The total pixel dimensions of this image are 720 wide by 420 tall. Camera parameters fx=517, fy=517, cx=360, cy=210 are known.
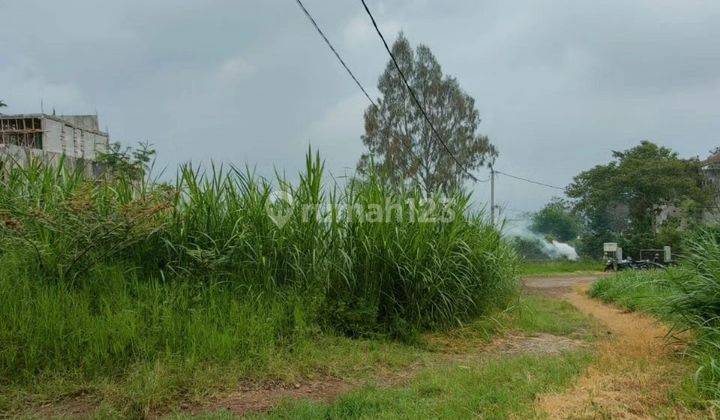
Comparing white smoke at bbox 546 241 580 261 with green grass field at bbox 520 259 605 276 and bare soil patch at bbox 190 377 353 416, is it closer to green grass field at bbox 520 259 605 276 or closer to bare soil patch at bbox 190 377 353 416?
green grass field at bbox 520 259 605 276

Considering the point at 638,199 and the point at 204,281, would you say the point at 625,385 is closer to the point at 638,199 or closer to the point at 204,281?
the point at 204,281

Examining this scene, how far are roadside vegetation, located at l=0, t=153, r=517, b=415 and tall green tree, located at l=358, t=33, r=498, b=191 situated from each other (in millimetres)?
16934

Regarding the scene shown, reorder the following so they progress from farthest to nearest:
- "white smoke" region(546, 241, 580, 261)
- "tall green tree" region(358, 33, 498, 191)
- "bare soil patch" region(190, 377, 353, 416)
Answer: "white smoke" region(546, 241, 580, 261), "tall green tree" region(358, 33, 498, 191), "bare soil patch" region(190, 377, 353, 416)

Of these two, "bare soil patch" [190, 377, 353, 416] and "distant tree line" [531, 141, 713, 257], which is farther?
"distant tree line" [531, 141, 713, 257]

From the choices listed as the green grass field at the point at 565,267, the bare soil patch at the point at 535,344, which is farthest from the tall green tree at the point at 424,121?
the bare soil patch at the point at 535,344

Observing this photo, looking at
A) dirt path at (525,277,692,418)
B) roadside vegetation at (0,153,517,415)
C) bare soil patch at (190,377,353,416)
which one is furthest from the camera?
→ roadside vegetation at (0,153,517,415)

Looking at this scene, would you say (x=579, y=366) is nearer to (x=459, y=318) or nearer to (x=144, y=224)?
(x=459, y=318)

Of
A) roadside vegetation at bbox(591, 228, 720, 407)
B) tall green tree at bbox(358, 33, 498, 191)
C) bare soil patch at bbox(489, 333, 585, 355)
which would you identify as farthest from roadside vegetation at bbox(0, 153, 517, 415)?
tall green tree at bbox(358, 33, 498, 191)

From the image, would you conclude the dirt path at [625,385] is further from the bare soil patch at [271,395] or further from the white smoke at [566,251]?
the white smoke at [566,251]

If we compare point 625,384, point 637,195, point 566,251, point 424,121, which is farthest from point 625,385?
point 566,251

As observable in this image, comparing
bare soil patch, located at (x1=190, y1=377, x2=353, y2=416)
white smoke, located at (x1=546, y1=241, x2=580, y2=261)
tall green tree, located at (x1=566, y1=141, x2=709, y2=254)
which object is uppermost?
tall green tree, located at (x1=566, y1=141, x2=709, y2=254)

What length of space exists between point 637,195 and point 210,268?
28219 millimetres

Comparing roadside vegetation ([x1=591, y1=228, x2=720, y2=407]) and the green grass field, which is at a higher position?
roadside vegetation ([x1=591, y1=228, x2=720, y2=407])

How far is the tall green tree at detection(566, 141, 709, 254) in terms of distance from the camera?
25766 mm
